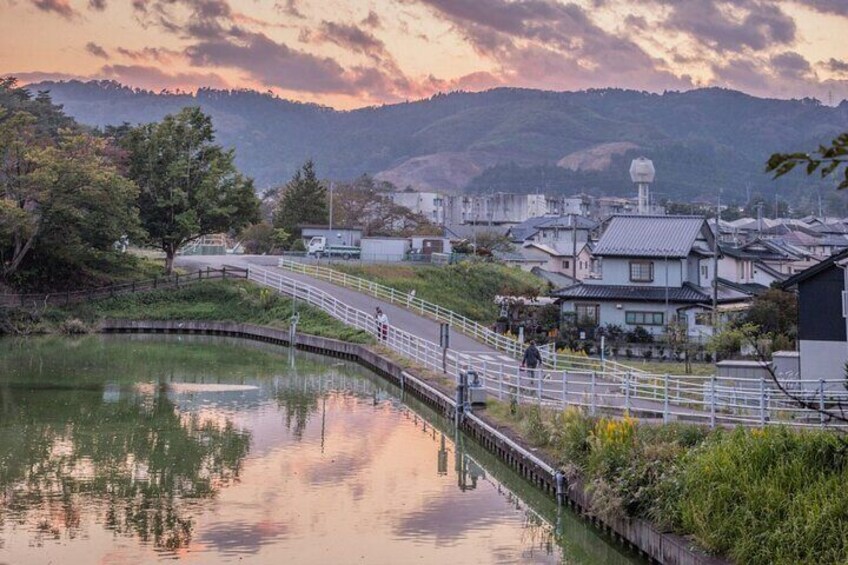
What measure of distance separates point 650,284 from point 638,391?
22.7 meters

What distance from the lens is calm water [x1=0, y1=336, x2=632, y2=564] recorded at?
1477cm

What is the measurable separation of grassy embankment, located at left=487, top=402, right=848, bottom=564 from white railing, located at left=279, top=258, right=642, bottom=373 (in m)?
10.4

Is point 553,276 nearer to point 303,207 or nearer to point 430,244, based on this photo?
point 430,244

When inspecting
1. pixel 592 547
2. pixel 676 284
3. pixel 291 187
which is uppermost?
pixel 291 187

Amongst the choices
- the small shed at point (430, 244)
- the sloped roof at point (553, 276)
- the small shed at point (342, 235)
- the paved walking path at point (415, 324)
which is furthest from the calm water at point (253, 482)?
the sloped roof at point (553, 276)

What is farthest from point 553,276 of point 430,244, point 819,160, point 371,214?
point 819,160

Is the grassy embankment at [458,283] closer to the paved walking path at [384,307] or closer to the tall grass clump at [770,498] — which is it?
the paved walking path at [384,307]

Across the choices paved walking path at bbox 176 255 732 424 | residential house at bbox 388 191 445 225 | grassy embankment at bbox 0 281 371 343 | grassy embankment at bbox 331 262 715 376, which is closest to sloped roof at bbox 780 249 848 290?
paved walking path at bbox 176 255 732 424

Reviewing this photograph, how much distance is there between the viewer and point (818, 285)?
23.9 m

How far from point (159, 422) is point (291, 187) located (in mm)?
62602

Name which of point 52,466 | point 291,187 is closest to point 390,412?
point 52,466

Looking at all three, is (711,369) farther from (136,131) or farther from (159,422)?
(136,131)

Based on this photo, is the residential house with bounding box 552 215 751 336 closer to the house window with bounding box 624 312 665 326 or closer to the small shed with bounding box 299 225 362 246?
the house window with bounding box 624 312 665 326

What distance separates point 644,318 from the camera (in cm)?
4397
